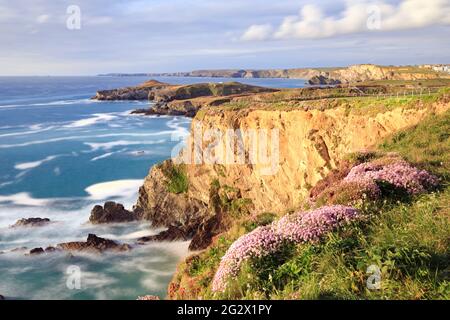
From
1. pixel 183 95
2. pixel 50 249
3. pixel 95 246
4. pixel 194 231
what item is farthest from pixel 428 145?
pixel 183 95

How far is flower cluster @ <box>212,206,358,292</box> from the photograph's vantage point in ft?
21.5

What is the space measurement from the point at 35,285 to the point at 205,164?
16.0m

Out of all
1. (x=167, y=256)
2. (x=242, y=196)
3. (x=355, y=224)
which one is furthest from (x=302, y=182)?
(x=355, y=224)

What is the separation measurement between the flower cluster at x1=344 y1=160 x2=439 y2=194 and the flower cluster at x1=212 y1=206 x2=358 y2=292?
180 cm

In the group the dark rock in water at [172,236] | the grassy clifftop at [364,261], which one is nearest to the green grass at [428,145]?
the grassy clifftop at [364,261]

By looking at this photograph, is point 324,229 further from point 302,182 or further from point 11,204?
point 11,204

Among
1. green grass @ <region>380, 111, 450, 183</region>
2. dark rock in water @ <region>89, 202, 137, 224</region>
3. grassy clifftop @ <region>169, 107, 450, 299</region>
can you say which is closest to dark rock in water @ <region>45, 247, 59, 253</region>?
dark rock in water @ <region>89, 202, 137, 224</region>

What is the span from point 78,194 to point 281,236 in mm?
42184

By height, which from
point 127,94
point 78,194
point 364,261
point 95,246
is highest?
point 127,94

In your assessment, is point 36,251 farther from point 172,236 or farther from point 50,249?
point 172,236

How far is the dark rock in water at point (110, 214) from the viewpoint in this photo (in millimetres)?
37438

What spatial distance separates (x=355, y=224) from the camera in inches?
280

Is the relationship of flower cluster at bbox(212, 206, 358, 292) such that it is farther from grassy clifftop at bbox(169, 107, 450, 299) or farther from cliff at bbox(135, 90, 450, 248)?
cliff at bbox(135, 90, 450, 248)

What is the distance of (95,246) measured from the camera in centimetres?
3164
